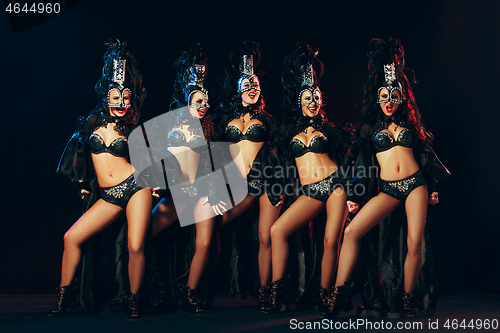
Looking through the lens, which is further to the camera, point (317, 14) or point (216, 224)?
point (317, 14)

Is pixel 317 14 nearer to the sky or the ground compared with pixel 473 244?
nearer to the sky

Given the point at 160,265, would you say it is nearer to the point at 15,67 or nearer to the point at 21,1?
the point at 15,67

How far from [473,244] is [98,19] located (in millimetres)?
5297

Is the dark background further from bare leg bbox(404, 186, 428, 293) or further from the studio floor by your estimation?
bare leg bbox(404, 186, 428, 293)

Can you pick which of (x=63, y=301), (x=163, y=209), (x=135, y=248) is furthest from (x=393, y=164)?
(x=63, y=301)

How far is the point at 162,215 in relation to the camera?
4766 mm

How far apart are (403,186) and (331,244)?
87 cm

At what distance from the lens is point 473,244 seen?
565 centimetres

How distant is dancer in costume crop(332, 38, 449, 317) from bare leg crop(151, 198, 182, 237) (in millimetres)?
1731

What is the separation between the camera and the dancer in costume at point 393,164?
14.1 ft

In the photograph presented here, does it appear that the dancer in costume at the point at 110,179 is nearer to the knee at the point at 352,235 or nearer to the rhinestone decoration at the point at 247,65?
the rhinestone decoration at the point at 247,65

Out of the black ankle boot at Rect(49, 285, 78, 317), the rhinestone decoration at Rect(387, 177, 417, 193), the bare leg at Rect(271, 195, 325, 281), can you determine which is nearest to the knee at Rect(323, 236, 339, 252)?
the bare leg at Rect(271, 195, 325, 281)

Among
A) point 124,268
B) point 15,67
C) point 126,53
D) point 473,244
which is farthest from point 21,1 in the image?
point 473,244

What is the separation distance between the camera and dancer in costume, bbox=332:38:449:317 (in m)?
4.30
